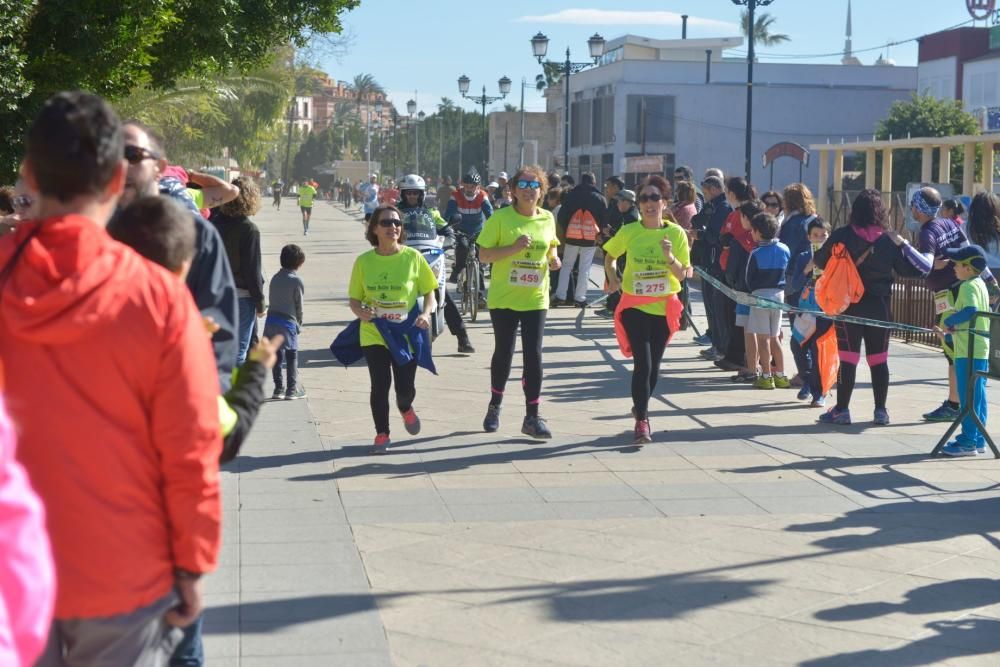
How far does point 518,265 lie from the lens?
916 centimetres

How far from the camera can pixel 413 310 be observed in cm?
873

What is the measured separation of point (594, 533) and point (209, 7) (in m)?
9.69

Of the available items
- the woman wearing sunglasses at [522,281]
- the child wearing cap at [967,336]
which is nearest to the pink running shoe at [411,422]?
the woman wearing sunglasses at [522,281]

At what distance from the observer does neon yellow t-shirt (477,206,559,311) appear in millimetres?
9188

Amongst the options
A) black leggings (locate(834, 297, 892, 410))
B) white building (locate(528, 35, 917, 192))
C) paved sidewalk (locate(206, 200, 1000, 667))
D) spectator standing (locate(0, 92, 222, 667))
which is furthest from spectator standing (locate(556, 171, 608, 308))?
white building (locate(528, 35, 917, 192))

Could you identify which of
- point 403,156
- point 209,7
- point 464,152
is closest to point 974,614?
point 209,7

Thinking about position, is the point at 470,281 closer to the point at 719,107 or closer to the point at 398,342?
the point at 398,342

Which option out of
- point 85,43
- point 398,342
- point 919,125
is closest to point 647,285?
point 398,342

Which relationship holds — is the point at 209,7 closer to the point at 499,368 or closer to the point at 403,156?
the point at 499,368

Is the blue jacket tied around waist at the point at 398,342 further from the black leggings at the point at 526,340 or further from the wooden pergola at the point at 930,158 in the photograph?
the wooden pergola at the point at 930,158

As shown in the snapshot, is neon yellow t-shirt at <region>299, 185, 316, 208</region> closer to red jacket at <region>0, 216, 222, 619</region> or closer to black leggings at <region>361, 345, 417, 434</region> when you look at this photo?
black leggings at <region>361, 345, 417, 434</region>

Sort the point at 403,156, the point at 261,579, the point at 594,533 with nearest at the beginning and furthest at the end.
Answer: the point at 261,579 < the point at 594,533 < the point at 403,156

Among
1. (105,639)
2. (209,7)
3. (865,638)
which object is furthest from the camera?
(209,7)

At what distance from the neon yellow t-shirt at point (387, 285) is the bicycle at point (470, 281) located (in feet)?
25.8
